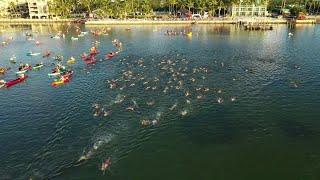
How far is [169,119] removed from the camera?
2226 inches

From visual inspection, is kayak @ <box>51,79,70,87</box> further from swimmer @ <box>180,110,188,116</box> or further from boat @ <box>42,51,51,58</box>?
boat @ <box>42,51,51,58</box>

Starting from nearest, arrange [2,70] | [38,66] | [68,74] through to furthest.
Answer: [68,74] < [2,70] < [38,66]

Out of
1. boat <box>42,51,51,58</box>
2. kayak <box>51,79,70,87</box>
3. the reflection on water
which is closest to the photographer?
the reflection on water

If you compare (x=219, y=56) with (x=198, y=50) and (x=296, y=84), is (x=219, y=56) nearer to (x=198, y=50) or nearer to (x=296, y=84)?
(x=198, y=50)

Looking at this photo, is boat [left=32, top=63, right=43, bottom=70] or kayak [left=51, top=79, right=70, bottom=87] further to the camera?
boat [left=32, top=63, right=43, bottom=70]

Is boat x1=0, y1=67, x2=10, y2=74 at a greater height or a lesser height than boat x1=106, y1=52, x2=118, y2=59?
Answer: lesser

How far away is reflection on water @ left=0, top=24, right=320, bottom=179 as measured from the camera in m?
44.5

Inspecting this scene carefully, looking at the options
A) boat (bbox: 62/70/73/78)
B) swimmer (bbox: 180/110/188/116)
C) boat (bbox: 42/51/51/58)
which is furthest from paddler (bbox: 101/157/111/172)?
boat (bbox: 42/51/51/58)

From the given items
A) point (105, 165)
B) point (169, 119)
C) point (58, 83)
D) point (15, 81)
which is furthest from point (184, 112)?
point (15, 81)

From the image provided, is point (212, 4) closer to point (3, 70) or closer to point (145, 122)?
point (3, 70)

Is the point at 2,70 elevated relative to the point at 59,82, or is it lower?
elevated

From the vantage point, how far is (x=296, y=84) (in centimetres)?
7288

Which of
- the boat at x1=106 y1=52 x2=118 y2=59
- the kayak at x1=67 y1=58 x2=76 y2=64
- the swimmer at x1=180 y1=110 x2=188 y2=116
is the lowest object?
the swimmer at x1=180 y1=110 x2=188 y2=116

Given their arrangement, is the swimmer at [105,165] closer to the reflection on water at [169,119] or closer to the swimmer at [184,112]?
the reflection on water at [169,119]
